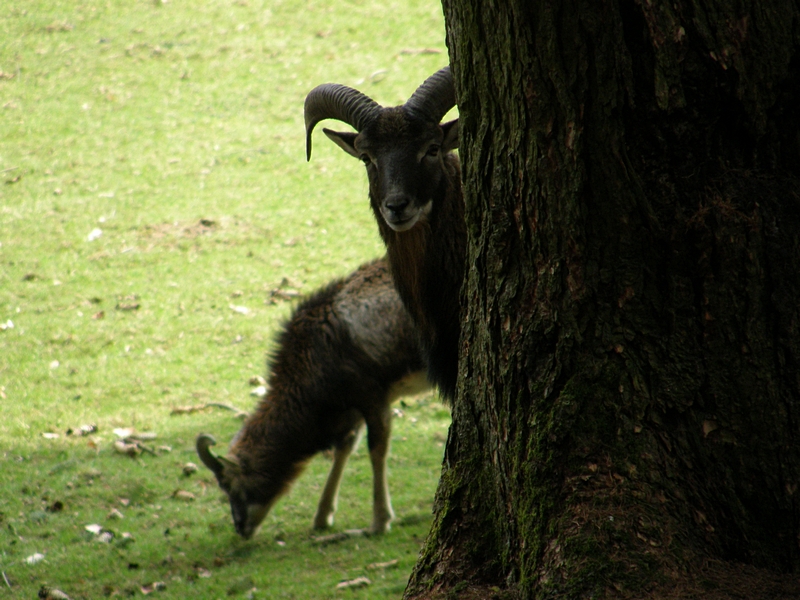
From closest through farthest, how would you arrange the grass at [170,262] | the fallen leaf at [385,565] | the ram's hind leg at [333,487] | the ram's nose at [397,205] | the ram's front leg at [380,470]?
the ram's nose at [397,205]
the fallen leaf at [385,565]
the grass at [170,262]
the ram's front leg at [380,470]
the ram's hind leg at [333,487]

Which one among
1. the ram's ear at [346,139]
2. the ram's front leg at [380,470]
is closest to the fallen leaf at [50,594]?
the ram's front leg at [380,470]

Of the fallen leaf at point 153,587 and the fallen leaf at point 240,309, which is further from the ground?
the fallen leaf at point 240,309

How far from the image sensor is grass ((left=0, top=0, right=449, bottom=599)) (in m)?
6.63

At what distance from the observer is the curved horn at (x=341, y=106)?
222 inches

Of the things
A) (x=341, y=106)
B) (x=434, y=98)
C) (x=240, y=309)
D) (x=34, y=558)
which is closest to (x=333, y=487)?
(x=34, y=558)

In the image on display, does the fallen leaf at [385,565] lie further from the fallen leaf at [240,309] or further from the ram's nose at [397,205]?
the fallen leaf at [240,309]

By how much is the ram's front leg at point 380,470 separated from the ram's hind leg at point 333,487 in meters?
0.26

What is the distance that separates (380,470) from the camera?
23.6ft

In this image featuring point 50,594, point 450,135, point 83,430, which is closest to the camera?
point 450,135

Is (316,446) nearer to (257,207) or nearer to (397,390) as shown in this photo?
(397,390)

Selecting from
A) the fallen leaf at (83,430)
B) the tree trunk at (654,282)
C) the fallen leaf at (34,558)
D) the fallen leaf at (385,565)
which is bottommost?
the fallen leaf at (385,565)

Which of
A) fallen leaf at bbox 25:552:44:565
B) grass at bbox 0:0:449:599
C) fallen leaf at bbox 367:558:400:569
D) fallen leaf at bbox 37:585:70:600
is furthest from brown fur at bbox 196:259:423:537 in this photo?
fallen leaf at bbox 37:585:70:600

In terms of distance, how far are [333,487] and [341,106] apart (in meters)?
3.35

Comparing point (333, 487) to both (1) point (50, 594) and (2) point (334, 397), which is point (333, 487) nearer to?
(2) point (334, 397)
